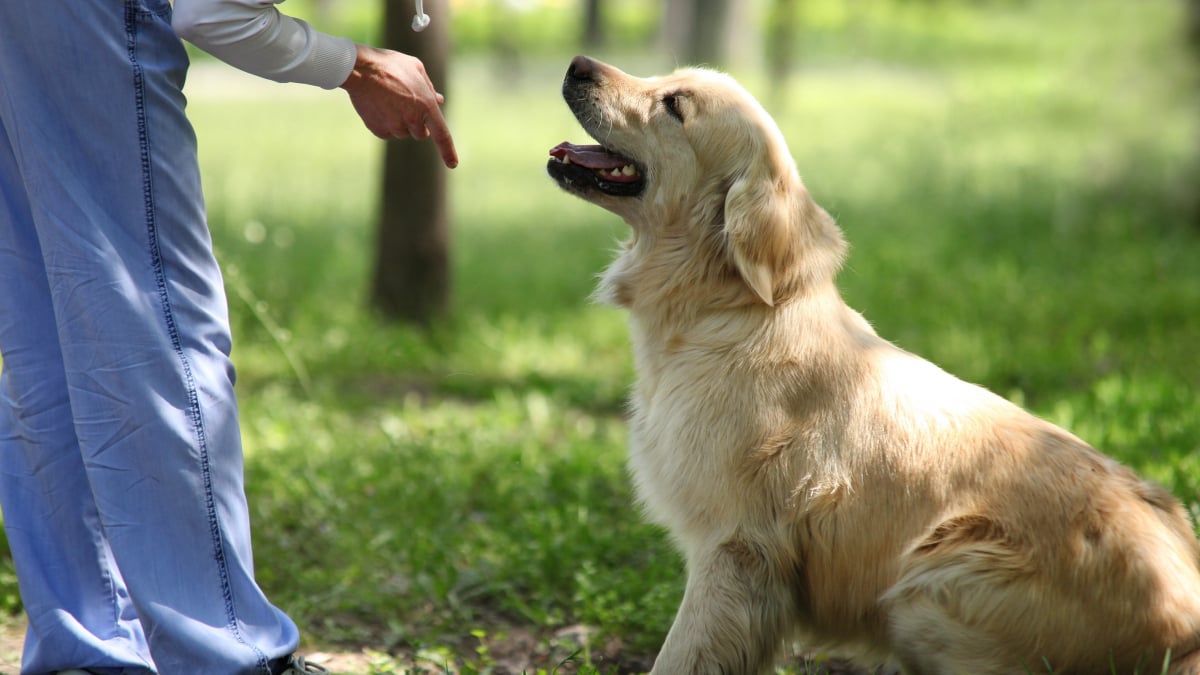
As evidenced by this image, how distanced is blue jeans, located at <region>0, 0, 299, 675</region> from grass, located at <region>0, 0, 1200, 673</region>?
0.81 m

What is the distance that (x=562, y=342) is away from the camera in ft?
22.2

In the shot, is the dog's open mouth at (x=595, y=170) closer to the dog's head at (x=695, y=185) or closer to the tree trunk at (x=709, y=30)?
the dog's head at (x=695, y=185)

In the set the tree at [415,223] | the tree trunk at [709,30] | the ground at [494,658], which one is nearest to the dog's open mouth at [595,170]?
the ground at [494,658]

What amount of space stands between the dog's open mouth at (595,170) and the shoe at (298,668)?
1489 millimetres

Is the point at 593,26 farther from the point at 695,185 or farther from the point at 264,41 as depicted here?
Result: the point at 264,41

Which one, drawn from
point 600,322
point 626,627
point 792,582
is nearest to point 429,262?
point 600,322

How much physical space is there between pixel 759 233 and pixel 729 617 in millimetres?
993

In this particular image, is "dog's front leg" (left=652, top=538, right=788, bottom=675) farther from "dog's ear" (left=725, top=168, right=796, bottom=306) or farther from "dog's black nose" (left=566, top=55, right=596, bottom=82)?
"dog's black nose" (left=566, top=55, right=596, bottom=82)

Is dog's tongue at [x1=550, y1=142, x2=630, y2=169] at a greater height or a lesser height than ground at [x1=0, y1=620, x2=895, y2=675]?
greater

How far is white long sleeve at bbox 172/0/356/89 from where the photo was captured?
2361mm

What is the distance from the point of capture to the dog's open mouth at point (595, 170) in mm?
3373

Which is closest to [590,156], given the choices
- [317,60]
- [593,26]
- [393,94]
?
[393,94]

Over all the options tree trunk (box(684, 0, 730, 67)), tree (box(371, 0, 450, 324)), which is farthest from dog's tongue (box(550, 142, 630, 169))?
tree trunk (box(684, 0, 730, 67))

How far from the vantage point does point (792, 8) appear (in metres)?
19.4
